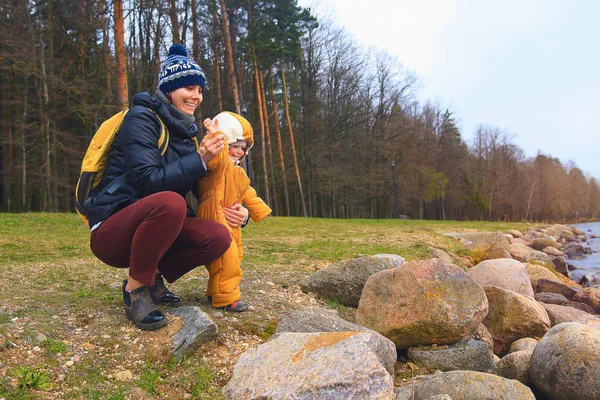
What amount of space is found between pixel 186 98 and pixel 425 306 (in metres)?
2.35

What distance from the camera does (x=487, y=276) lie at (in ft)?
21.9

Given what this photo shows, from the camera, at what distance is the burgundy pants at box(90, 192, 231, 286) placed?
2.72 meters

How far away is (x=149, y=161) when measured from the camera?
8.99 feet

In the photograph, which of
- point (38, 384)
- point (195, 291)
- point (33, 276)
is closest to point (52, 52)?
point (33, 276)

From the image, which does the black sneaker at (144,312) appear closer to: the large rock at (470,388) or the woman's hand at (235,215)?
the woman's hand at (235,215)

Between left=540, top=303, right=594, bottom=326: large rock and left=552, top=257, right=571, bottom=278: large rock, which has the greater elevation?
left=540, top=303, right=594, bottom=326: large rock

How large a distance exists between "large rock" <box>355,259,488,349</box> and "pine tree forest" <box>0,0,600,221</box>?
308 cm

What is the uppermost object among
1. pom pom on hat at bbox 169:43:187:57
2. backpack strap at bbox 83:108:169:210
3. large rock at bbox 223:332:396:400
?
pom pom on hat at bbox 169:43:187:57

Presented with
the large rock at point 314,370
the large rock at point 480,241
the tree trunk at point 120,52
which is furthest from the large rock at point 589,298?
the tree trunk at point 120,52

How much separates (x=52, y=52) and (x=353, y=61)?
20.7 meters

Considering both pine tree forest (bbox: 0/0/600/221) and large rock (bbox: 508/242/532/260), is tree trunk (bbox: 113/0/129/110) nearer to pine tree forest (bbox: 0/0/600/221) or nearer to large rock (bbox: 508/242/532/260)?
pine tree forest (bbox: 0/0/600/221)

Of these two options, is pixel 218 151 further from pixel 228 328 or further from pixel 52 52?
pixel 52 52

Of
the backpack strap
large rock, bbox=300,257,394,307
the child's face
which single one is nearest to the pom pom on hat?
the backpack strap

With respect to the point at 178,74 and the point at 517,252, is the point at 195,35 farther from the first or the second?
the point at 178,74
